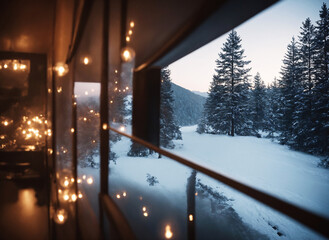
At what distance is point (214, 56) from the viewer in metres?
19.0

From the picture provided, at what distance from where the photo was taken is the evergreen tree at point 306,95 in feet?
48.1

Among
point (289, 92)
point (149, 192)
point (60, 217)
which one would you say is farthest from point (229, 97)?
point (60, 217)

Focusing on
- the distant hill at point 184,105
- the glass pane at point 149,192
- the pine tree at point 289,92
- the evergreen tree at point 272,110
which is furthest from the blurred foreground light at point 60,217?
the evergreen tree at point 272,110

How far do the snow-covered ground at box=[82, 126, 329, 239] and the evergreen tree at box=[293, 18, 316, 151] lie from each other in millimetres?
1211

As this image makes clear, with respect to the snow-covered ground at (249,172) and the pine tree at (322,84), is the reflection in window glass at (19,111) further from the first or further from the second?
the pine tree at (322,84)

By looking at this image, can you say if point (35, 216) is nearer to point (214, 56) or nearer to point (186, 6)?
point (186, 6)

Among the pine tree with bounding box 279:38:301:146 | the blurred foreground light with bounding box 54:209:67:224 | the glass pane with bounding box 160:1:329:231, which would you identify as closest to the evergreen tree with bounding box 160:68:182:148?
the glass pane with bounding box 160:1:329:231

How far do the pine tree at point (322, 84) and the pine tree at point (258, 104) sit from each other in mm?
5031

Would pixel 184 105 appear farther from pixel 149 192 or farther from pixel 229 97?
pixel 149 192

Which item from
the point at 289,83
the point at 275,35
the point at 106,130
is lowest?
the point at 106,130

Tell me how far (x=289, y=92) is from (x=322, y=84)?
276cm

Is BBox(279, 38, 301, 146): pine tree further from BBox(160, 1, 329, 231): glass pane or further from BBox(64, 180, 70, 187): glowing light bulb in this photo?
BBox(64, 180, 70, 187): glowing light bulb

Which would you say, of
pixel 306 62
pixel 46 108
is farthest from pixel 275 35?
pixel 46 108

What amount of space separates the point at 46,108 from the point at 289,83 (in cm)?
1873
